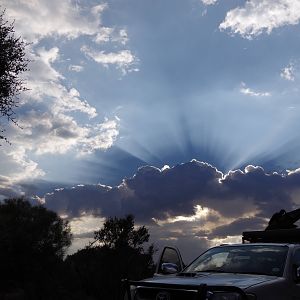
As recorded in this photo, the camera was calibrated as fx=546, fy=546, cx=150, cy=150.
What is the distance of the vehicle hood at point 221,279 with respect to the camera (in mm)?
6398

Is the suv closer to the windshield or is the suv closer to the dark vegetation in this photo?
the windshield

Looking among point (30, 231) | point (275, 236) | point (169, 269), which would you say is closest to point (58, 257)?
point (30, 231)

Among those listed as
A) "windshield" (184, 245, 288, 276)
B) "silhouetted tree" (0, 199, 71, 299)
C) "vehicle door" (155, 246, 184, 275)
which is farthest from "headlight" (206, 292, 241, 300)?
"silhouetted tree" (0, 199, 71, 299)

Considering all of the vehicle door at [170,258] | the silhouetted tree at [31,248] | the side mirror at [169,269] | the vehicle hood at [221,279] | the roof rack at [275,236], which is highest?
the silhouetted tree at [31,248]

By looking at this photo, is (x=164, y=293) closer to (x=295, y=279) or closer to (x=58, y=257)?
(x=295, y=279)

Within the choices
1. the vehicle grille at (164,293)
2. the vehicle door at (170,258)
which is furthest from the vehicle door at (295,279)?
the vehicle door at (170,258)

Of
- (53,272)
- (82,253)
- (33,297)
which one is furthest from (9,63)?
(82,253)

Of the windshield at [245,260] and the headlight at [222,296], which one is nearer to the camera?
the headlight at [222,296]

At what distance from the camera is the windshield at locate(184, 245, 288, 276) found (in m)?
7.25

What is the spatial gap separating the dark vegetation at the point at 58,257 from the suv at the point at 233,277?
123 ft

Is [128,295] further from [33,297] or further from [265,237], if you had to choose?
[33,297]

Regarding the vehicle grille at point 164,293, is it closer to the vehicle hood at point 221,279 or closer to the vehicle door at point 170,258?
the vehicle hood at point 221,279

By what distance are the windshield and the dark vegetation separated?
123ft

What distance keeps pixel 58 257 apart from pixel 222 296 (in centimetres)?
4995
